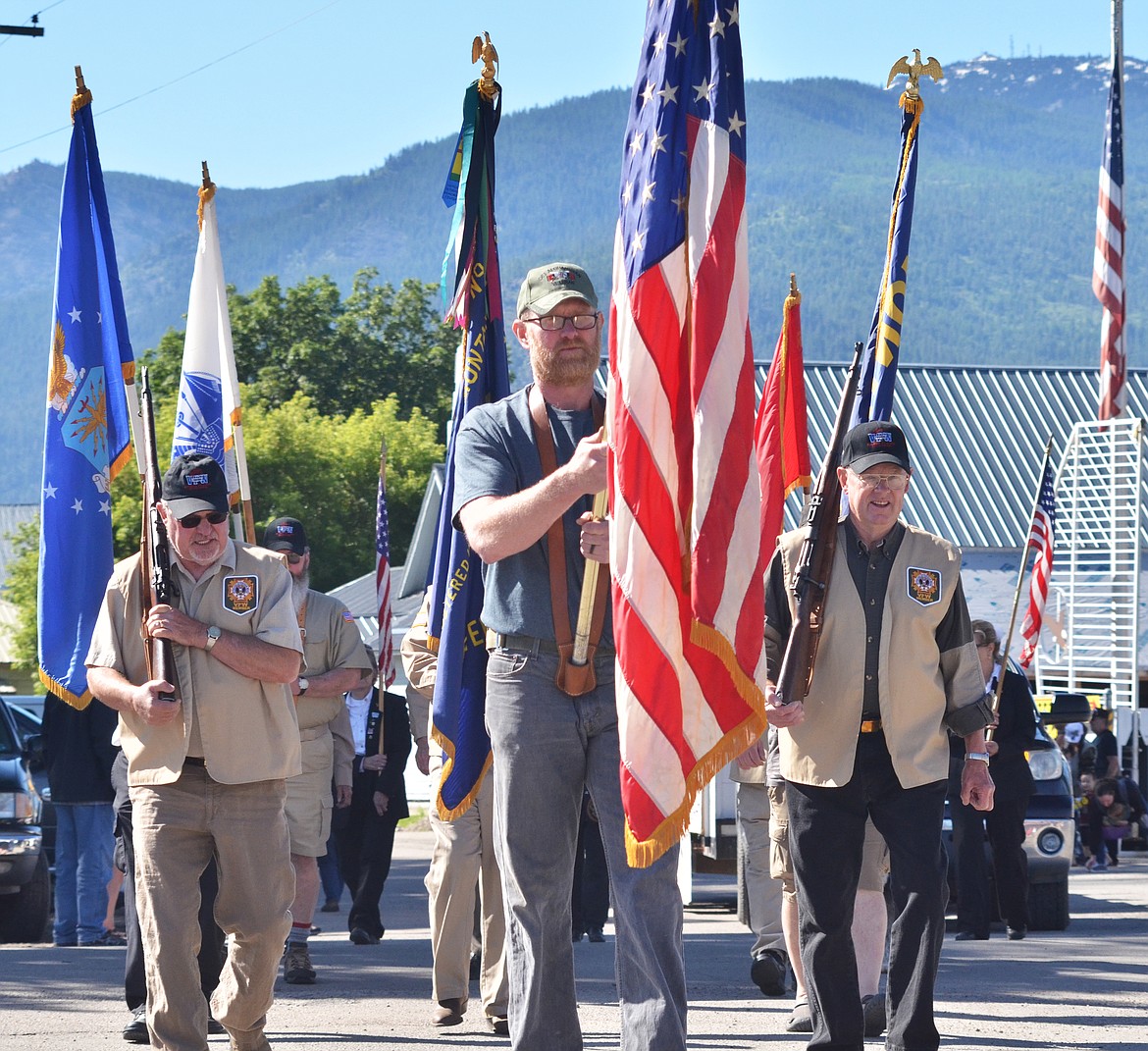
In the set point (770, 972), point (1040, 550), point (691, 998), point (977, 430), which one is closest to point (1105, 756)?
point (1040, 550)

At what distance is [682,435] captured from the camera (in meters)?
5.83

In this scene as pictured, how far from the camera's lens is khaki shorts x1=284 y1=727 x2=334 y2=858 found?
9.77 m

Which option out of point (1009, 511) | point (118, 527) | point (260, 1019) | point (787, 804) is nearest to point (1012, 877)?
point (787, 804)

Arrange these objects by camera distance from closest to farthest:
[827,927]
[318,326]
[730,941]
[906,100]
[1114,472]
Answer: [827,927] < [906,100] < [730,941] < [1114,472] < [318,326]

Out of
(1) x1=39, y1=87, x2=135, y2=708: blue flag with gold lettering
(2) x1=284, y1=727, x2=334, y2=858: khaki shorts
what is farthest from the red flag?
(1) x1=39, y1=87, x2=135, y2=708: blue flag with gold lettering

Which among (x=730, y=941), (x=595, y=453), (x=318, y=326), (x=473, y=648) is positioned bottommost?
(x=730, y=941)

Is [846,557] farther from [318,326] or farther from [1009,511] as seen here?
[318,326]

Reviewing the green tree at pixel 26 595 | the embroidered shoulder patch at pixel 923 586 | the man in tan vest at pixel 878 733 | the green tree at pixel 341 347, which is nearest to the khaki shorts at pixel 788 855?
the man in tan vest at pixel 878 733

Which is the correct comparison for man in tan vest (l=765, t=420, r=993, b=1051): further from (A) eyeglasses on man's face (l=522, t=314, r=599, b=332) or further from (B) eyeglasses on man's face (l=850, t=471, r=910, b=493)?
(A) eyeglasses on man's face (l=522, t=314, r=599, b=332)

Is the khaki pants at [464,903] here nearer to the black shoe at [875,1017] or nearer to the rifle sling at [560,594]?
the black shoe at [875,1017]

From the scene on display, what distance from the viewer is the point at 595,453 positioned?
5.53 meters

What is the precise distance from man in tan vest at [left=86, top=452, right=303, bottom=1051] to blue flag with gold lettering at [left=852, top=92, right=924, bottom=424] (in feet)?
13.8

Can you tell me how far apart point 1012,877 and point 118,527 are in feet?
130

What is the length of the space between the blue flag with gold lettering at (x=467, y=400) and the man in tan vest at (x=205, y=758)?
0.66 metres
